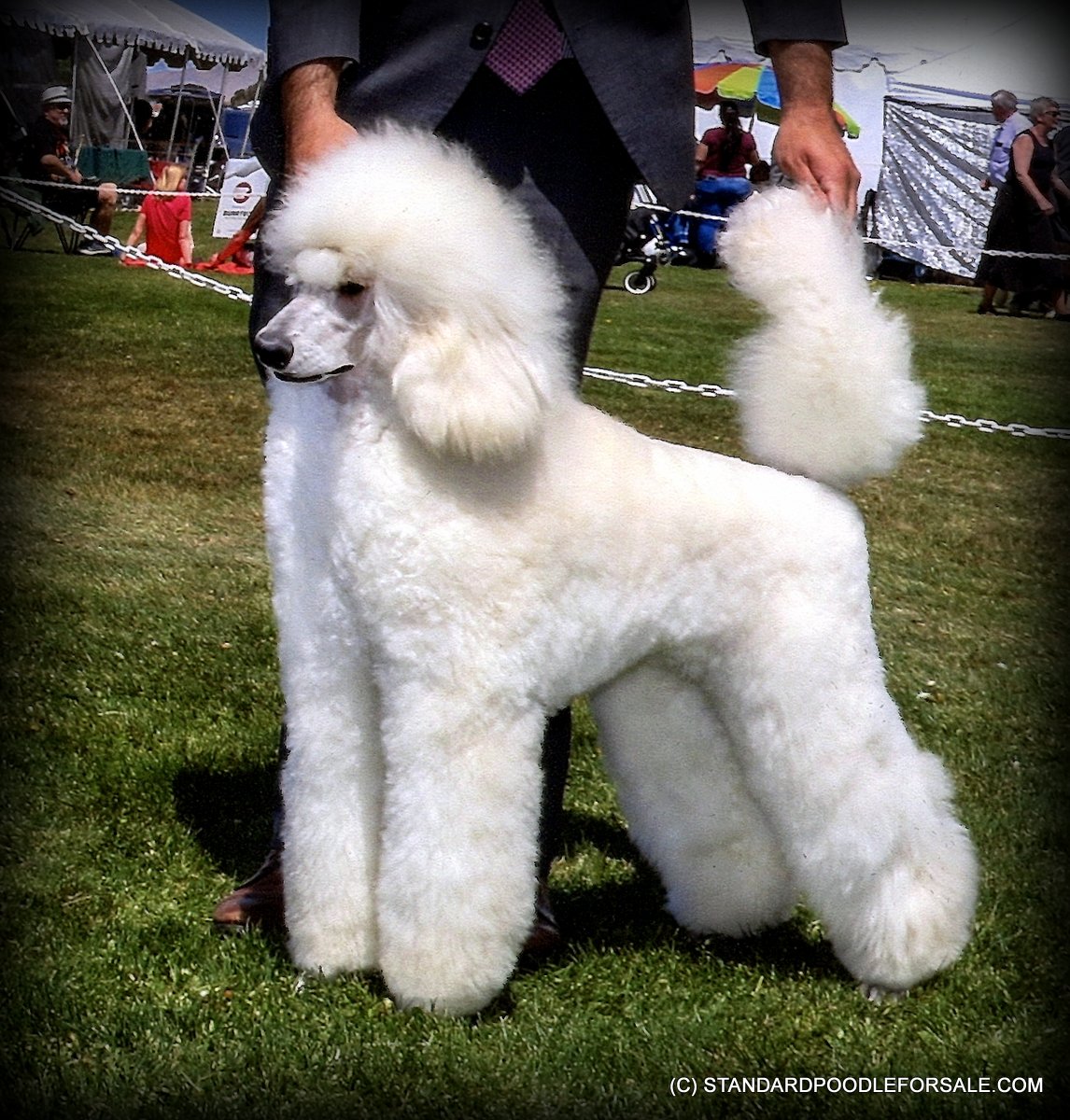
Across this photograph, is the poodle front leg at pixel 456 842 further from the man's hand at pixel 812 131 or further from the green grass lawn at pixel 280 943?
the man's hand at pixel 812 131

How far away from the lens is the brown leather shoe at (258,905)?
259 centimetres

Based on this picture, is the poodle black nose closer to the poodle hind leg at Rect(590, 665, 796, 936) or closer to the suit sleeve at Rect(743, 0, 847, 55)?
the poodle hind leg at Rect(590, 665, 796, 936)

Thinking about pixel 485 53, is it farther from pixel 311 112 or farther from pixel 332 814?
pixel 332 814

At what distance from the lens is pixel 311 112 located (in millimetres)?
2184

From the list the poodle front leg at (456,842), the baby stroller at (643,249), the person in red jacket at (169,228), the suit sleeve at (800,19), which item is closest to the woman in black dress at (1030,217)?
the baby stroller at (643,249)

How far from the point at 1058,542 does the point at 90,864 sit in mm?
4660

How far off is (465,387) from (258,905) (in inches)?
45.3

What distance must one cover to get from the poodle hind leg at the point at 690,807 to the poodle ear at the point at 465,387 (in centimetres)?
67

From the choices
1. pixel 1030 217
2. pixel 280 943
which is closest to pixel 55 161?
pixel 1030 217

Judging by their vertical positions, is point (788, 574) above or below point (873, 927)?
above

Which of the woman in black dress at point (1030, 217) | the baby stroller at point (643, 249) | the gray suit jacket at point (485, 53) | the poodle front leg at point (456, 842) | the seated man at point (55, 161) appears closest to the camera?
the poodle front leg at point (456, 842)

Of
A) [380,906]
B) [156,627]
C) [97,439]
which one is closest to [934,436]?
[97,439]

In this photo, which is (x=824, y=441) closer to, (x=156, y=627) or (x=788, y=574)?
(x=788, y=574)

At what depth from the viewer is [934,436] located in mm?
8094
